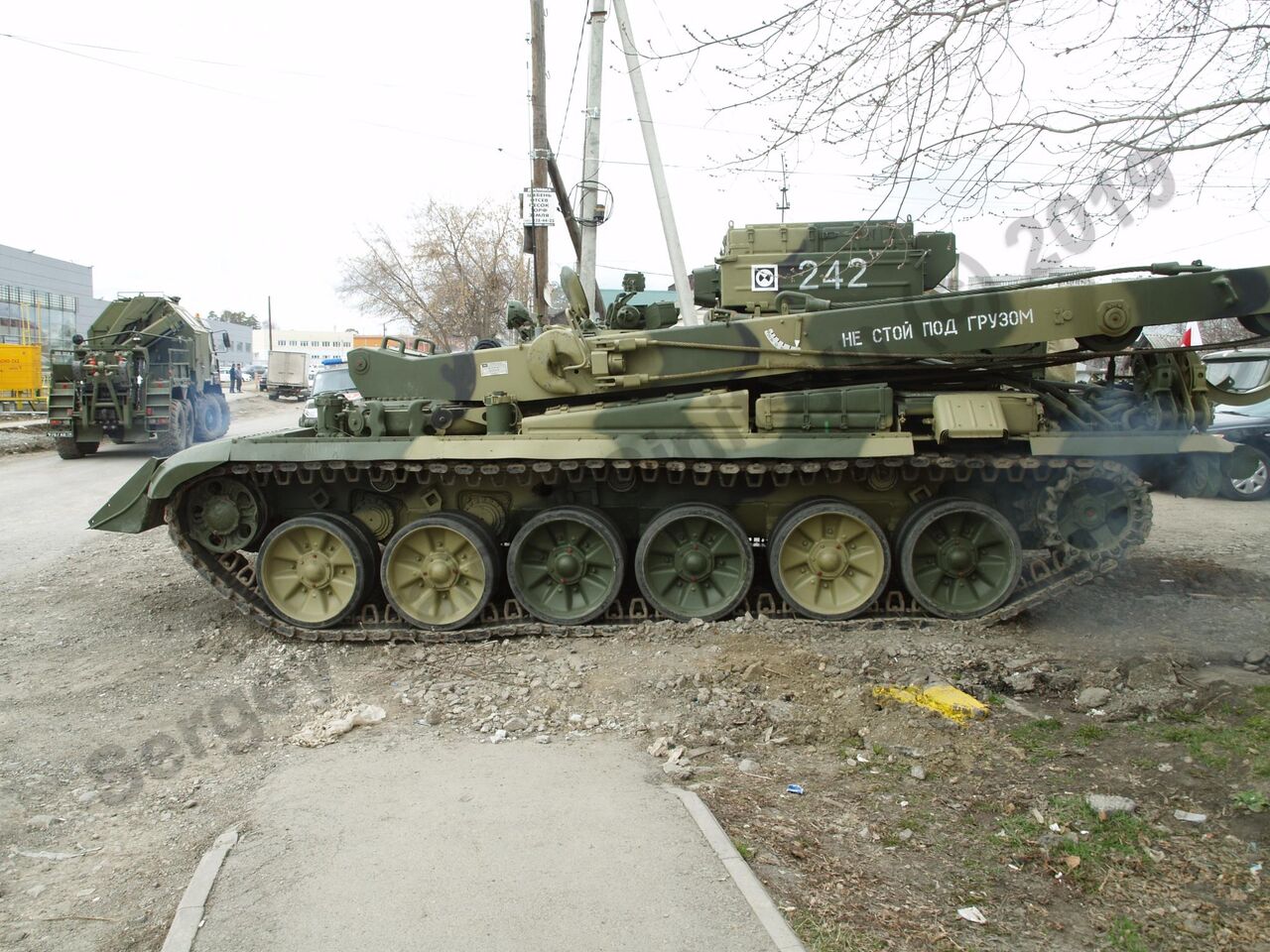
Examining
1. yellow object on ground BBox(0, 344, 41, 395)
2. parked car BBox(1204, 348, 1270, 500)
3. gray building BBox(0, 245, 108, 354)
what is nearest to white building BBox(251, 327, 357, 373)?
gray building BBox(0, 245, 108, 354)

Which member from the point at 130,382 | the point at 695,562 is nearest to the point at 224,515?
the point at 695,562

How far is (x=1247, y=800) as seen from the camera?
170 inches

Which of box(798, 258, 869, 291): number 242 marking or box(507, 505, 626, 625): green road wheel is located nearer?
box(507, 505, 626, 625): green road wheel

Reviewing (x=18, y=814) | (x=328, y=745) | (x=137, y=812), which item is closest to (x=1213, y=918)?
(x=328, y=745)

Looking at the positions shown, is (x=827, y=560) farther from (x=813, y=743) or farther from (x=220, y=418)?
(x=220, y=418)

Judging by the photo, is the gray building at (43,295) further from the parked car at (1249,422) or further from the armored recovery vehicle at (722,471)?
the parked car at (1249,422)

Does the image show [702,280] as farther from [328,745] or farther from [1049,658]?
[328,745]

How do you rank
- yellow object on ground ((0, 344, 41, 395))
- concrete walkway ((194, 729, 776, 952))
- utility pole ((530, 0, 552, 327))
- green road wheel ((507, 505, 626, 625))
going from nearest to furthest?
concrete walkway ((194, 729, 776, 952)), green road wheel ((507, 505, 626, 625)), utility pole ((530, 0, 552, 327)), yellow object on ground ((0, 344, 41, 395))

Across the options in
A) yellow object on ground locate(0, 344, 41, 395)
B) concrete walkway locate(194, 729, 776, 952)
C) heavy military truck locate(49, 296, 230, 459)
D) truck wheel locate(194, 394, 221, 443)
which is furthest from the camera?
yellow object on ground locate(0, 344, 41, 395)

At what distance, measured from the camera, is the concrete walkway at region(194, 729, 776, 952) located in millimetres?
3373

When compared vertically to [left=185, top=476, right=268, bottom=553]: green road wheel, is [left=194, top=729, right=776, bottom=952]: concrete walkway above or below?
below

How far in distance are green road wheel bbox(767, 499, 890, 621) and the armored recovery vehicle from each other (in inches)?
0.7

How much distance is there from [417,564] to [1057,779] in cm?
481

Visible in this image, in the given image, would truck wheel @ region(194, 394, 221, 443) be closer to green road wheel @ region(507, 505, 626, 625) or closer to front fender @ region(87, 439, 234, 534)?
front fender @ region(87, 439, 234, 534)
